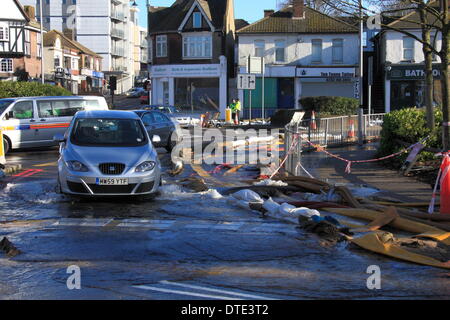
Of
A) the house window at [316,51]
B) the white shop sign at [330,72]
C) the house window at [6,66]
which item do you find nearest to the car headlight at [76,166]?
the white shop sign at [330,72]

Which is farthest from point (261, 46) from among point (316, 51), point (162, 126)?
point (162, 126)

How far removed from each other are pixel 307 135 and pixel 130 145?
10.3m

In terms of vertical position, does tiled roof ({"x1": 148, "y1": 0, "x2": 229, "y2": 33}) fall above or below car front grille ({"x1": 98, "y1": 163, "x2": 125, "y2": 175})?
above

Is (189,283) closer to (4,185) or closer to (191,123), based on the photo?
(4,185)

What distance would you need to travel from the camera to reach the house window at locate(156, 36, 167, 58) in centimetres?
5288

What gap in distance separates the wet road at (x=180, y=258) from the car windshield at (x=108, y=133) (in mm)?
1416

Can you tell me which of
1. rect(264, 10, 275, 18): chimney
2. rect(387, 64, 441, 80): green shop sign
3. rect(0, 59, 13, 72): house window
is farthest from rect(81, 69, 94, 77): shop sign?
rect(387, 64, 441, 80): green shop sign

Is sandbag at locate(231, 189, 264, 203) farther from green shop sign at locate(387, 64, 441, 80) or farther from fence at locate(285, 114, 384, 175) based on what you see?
green shop sign at locate(387, 64, 441, 80)

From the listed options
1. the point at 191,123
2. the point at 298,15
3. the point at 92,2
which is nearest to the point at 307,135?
the point at 191,123

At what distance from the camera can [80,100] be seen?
21.8 m

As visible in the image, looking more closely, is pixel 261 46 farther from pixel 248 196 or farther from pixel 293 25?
pixel 248 196

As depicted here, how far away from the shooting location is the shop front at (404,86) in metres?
46.1

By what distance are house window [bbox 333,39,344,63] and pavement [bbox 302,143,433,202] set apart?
30.6 metres

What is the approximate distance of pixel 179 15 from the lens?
53.1m
